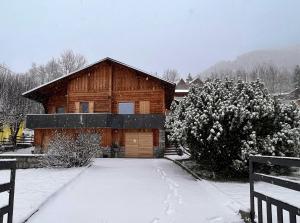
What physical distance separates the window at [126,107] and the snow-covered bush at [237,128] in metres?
13.0

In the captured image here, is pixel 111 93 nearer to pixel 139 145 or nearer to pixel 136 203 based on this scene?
pixel 139 145

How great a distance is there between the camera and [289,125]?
14523 mm

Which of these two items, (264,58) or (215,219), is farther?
(264,58)

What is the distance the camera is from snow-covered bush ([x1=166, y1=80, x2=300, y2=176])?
13.2 m

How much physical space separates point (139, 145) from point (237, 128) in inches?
567

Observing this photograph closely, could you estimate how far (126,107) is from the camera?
27.7 metres

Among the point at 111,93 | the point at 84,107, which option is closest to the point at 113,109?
the point at 111,93

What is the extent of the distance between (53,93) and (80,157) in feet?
50.0

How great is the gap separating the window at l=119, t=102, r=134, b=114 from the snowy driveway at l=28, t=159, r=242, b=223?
15.0 meters

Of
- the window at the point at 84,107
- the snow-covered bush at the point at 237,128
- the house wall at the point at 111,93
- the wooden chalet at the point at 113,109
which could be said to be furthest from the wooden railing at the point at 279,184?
the window at the point at 84,107

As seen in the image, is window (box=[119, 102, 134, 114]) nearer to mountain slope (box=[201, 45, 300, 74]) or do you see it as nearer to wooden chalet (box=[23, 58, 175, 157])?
wooden chalet (box=[23, 58, 175, 157])

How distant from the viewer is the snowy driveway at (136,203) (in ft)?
23.3

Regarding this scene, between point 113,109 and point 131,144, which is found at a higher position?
point 113,109

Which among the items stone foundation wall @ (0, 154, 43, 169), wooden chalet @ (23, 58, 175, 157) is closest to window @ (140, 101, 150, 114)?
wooden chalet @ (23, 58, 175, 157)
